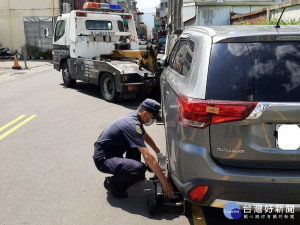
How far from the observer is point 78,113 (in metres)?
8.56

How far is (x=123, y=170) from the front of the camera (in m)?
3.84

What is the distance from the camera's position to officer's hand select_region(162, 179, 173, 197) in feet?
11.7

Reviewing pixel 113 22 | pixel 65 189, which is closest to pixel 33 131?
pixel 65 189

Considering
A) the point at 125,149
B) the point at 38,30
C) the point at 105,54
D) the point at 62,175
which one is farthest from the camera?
the point at 38,30

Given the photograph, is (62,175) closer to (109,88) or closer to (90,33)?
(109,88)

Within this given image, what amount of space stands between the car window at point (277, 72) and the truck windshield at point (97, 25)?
975 centimetres

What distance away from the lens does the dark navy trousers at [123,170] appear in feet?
12.6

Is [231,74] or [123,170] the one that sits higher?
[231,74]

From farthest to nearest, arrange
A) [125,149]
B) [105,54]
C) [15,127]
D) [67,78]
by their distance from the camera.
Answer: [67,78] → [105,54] → [15,127] → [125,149]

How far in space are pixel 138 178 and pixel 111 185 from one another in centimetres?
35

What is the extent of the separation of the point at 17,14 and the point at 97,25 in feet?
64.7

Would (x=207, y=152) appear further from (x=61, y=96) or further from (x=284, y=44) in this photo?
(x=61, y=96)

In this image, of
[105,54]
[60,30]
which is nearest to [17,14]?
[60,30]

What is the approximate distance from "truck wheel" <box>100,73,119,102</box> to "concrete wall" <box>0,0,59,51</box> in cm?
2048
